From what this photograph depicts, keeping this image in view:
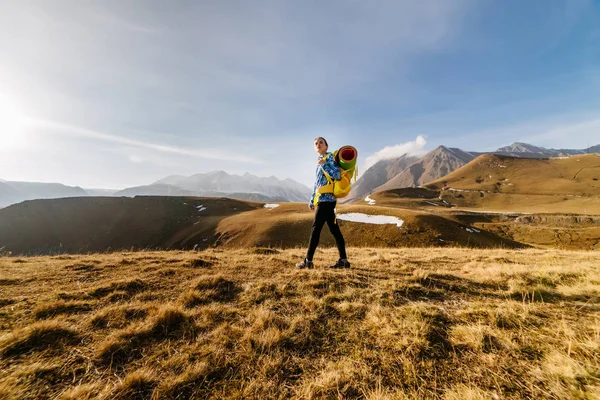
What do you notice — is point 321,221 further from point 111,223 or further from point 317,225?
point 111,223

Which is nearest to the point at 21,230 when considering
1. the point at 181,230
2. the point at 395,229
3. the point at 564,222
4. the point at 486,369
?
the point at 181,230

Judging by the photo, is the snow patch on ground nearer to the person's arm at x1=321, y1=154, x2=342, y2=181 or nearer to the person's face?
the person's face

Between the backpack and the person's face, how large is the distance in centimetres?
56

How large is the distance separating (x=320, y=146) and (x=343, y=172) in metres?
1.20

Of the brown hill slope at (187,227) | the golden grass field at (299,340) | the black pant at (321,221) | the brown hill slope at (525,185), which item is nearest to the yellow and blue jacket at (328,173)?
the black pant at (321,221)

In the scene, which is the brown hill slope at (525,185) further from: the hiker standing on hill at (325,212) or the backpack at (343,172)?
the hiker standing on hill at (325,212)

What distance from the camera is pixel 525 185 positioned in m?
113

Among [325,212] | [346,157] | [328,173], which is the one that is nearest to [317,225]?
[325,212]

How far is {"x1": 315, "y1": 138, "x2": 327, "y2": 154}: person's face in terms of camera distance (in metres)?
7.35

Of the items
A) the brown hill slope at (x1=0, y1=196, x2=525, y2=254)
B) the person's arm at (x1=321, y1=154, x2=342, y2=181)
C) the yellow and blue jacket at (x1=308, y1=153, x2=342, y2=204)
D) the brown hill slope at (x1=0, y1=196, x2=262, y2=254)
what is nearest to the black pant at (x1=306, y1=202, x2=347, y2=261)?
the yellow and blue jacket at (x1=308, y1=153, x2=342, y2=204)

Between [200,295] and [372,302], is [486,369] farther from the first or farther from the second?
[200,295]

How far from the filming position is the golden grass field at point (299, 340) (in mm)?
2221

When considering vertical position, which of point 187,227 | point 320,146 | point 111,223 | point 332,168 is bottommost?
point 187,227

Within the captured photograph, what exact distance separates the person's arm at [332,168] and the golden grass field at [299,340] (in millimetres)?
3010
